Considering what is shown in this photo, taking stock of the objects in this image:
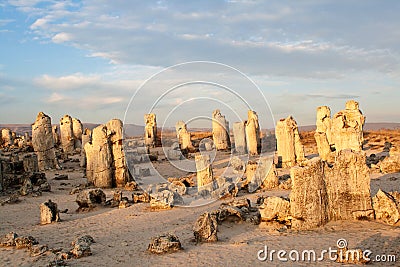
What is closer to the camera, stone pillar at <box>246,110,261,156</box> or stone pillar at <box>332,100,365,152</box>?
stone pillar at <box>332,100,365,152</box>

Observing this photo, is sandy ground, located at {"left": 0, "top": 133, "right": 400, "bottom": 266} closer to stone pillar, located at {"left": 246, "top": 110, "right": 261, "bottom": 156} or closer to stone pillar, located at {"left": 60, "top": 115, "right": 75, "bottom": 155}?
stone pillar, located at {"left": 246, "top": 110, "right": 261, "bottom": 156}

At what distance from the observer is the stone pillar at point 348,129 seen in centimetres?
1855

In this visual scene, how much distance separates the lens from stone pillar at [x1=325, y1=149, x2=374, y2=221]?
976cm

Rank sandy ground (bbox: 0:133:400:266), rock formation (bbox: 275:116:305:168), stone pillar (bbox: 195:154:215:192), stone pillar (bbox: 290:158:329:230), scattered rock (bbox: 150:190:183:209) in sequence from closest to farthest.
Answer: sandy ground (bbox: 0:133:400:266) → stone pillar (bbox: 290:158:329:230) → scattered rock (bbox: 150:190:183:209) → stone pillar (bbox: 195:154:215:192) → rock formation (bbox: 275:116:305:168)

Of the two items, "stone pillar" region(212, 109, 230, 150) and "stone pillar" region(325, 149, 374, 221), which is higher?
"stone pillar" region(212, 109, 230, 150)

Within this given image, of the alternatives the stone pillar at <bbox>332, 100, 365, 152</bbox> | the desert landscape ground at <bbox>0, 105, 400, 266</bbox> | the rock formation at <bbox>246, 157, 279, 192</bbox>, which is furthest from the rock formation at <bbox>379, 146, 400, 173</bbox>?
the rock formation at <bbox>246, 157, 279, 192</bbox>

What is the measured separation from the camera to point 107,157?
17109 mm

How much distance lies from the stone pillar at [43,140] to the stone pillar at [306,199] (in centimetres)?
1645

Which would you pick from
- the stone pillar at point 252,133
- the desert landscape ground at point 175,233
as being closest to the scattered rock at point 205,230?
the desert landscape ground at point 175,233

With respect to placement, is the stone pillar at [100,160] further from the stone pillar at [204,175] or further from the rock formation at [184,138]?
the rock formation at [184,138]

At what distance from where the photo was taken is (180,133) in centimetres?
3175

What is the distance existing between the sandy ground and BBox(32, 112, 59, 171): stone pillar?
9226 mm

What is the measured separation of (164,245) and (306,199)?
3604 millimetres

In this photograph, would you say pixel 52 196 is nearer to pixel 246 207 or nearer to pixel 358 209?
pixel 246 207
